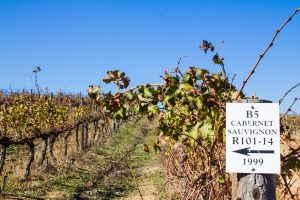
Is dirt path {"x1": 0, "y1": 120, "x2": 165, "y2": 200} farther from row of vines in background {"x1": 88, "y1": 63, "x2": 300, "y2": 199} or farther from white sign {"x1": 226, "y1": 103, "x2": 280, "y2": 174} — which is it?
white sign {"x1": 226, "y1": 103, "x2": 280, "y2": 174}

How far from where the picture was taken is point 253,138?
263cm

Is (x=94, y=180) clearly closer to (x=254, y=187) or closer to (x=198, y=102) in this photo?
(x=198, y=102)

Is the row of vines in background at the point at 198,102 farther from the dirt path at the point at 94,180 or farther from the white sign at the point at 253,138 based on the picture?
the dirt path at the point at 94,180

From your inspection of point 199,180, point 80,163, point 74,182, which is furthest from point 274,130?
point 80,163

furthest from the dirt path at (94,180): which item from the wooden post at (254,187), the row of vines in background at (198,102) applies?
the wooden post at (254,187)

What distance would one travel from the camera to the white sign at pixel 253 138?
260 cm

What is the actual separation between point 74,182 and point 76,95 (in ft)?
130

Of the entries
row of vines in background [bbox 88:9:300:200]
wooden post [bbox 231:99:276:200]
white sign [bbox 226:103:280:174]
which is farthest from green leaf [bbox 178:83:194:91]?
wooden post [bbox 231:99:276:200]

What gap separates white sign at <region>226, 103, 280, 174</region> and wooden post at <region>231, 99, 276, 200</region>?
7cm

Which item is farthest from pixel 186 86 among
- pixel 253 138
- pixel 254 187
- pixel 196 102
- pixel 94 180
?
pixel 94 180

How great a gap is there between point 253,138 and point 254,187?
0.99 ft

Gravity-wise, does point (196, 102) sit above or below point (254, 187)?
above

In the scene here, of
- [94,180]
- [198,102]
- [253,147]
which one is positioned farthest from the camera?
[94,180]

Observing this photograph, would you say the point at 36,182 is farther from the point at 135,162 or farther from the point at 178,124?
the point at 178,124
